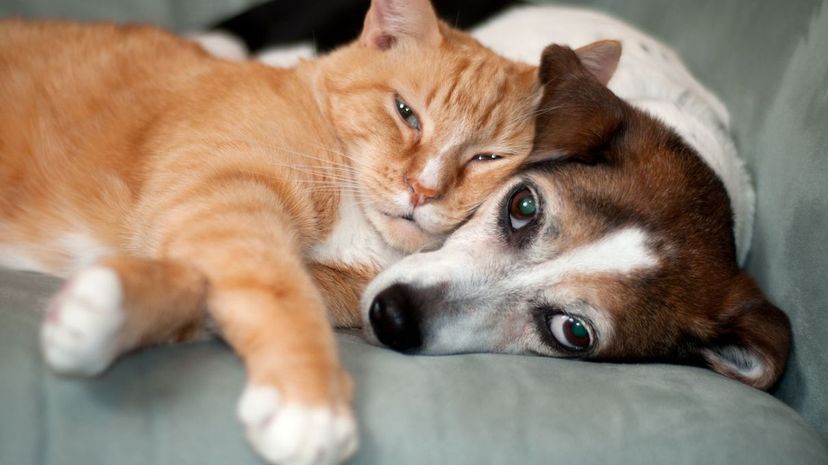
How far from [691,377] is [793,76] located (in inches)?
38.9

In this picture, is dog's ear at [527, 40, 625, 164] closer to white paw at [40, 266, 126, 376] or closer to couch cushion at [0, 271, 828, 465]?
couch cushion at [0, 271, 828, 465]

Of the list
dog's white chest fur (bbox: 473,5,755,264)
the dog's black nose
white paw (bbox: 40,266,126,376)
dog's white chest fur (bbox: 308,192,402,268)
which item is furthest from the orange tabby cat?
dog's white chest fur (bbox: 473,5,755,264)

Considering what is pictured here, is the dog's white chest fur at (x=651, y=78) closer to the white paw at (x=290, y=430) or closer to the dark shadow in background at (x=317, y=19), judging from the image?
the dark shadow in background at (x=317, y=19)

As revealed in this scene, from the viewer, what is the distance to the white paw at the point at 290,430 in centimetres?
103

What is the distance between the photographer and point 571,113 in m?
1.78

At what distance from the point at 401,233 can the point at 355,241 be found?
5.0 inches

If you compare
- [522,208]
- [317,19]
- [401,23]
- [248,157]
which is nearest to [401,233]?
[522,208]


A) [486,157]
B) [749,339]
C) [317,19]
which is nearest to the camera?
[749,339]

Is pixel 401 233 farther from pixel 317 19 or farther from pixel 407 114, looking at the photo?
pixel 317 19

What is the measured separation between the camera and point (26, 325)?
121cm

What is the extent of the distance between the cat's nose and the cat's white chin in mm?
73

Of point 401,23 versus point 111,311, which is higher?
point 401,23

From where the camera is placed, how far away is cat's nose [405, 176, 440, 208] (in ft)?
5.53

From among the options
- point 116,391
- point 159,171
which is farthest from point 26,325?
point 159,171
